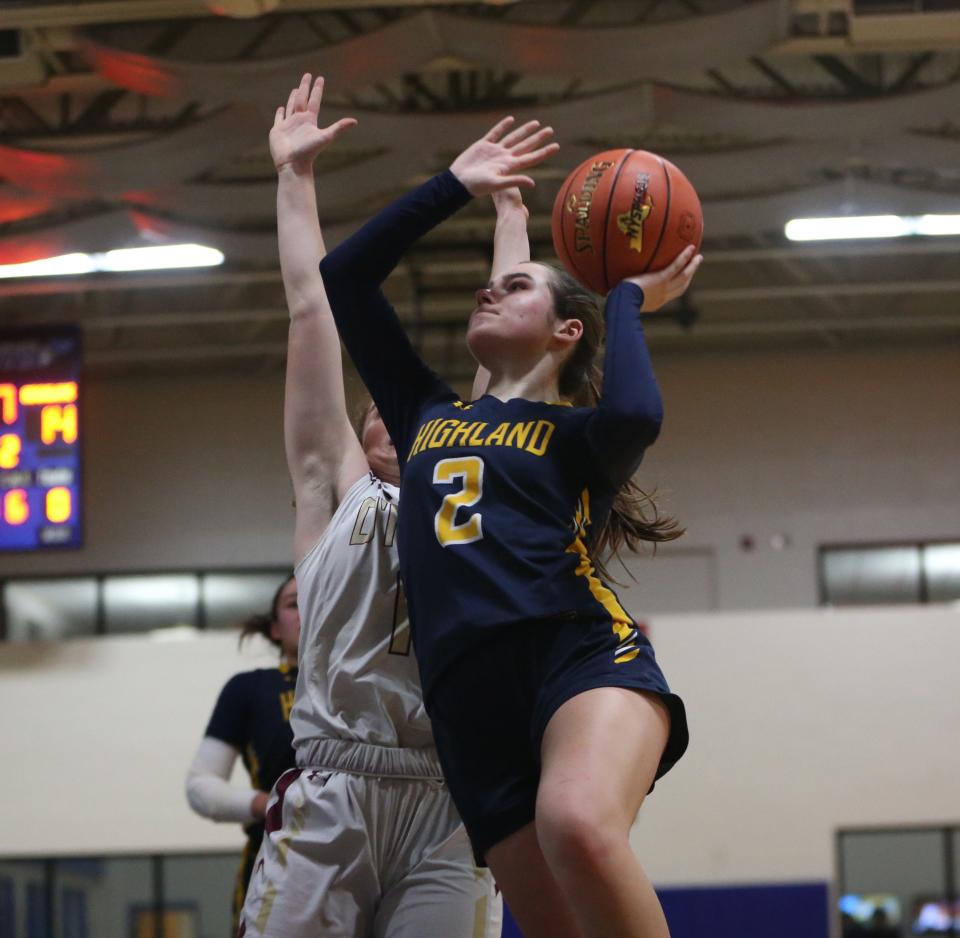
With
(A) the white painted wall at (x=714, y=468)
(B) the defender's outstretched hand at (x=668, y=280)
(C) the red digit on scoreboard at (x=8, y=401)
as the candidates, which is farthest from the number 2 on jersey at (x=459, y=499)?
(A) the white painted wall at (x=714, y=468)

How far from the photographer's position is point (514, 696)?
2.46m

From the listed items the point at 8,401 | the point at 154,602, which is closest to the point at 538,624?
the point at 8,401

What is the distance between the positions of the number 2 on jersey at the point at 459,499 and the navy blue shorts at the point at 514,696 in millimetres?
175

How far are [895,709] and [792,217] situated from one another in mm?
3415

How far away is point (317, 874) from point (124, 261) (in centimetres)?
850

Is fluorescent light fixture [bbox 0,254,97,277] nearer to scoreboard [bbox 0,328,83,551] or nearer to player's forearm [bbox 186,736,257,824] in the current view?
scoreboard [bbox 0,328,83,551]

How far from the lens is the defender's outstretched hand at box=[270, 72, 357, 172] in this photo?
3051 millimetres

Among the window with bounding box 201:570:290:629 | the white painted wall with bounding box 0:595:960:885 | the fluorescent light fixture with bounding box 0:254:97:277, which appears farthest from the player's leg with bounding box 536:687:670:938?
the window with bounding box 201:570:290:629

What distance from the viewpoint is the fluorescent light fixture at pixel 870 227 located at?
394 inches

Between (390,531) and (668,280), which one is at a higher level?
(668,280)

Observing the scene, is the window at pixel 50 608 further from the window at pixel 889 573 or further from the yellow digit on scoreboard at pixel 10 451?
the window at pixel 889 573

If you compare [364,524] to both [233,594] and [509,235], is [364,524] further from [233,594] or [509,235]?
[233,594]

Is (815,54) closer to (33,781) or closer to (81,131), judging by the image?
(81,131)

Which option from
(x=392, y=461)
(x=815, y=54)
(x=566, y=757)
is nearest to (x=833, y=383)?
(x=815, y=54)
